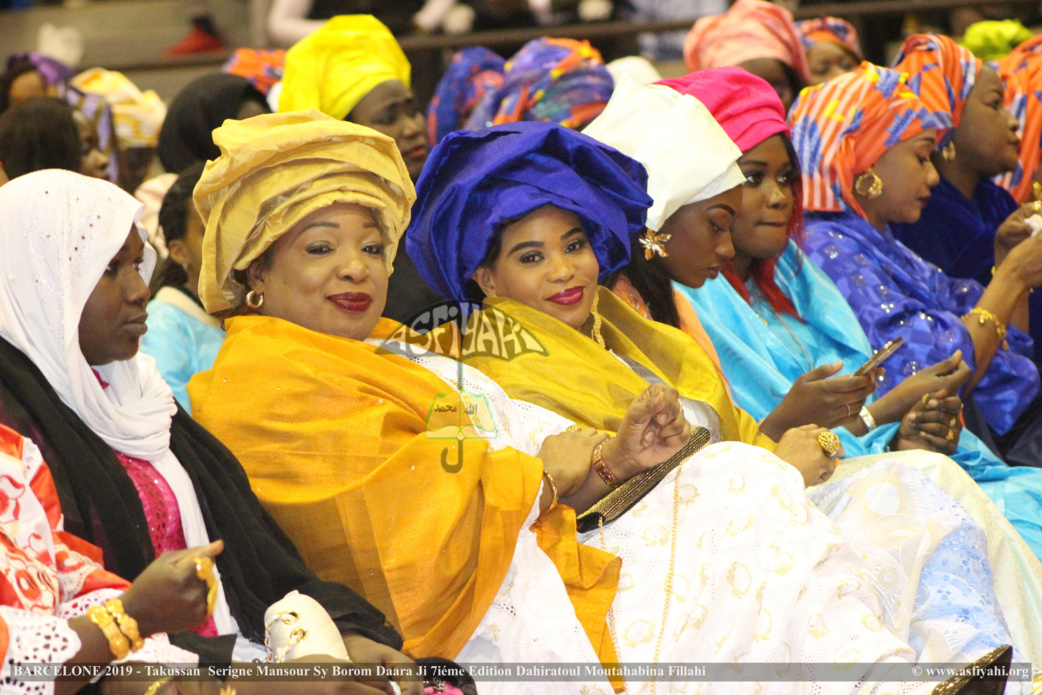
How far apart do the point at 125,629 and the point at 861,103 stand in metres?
3.40

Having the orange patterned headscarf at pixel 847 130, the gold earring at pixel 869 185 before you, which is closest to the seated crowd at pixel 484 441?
the orange patterned headscarf at pixel 847 130

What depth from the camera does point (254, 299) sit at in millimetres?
2766

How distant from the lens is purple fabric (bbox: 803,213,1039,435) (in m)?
4.08

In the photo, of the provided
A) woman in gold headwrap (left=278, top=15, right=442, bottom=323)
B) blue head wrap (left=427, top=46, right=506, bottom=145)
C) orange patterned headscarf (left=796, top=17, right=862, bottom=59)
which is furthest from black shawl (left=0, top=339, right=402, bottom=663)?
orange patterned headscarf (left=796, top=17, right=862, bottom=59)

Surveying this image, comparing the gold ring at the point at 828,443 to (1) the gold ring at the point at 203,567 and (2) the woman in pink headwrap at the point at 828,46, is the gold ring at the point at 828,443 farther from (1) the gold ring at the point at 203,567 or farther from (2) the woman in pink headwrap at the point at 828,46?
(2) the woman in pink headwrap at the point at 828,46

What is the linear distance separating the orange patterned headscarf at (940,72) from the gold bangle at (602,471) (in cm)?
276

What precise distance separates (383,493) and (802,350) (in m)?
2.01

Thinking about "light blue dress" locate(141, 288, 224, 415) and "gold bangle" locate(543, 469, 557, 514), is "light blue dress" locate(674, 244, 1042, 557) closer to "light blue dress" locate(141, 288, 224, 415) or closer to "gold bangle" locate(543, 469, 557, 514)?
"gold bangle" locate(543, 469, 557, 514)

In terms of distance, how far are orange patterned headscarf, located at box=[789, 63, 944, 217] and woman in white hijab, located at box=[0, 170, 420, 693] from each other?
107 inches

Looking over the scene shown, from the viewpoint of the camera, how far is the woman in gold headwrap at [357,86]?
15.6 ft

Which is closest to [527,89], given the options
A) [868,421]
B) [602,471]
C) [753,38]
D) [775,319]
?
[753,38]

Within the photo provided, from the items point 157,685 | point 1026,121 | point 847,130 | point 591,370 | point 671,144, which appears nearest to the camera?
point 157,685

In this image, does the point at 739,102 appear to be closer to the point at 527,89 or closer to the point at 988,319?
the point at 988,319

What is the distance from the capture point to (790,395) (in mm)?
3344
